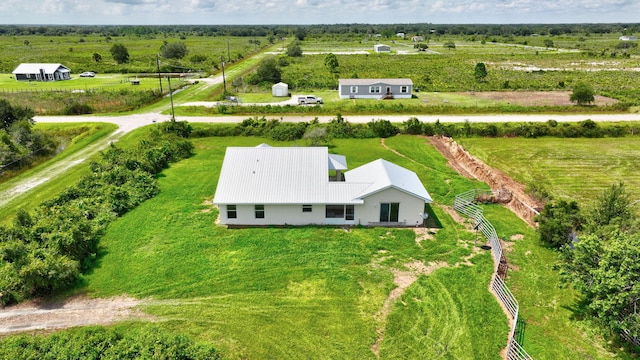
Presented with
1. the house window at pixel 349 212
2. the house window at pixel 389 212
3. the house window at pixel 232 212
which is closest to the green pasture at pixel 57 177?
the house window at pixel 232 212

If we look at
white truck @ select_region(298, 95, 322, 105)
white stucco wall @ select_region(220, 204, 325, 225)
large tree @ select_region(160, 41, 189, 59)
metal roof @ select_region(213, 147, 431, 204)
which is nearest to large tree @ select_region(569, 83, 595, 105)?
white truck @ select_region(298, 95, 322, 105)

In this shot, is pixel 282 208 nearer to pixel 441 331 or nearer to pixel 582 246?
pixel 441 331

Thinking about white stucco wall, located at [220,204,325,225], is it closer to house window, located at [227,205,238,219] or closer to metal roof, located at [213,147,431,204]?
house window, located at [227,205,238,219]

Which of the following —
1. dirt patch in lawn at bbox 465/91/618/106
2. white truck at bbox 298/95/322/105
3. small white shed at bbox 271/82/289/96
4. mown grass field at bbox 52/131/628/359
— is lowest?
mown grass field at bbox 52/131/628/359

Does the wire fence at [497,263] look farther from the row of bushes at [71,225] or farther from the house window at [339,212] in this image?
the row of bushes at [71,225]

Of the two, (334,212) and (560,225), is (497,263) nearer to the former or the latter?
(560,225)

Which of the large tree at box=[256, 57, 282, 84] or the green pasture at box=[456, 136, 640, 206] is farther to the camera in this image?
the large tree at box=[256, 57, 282, 84]

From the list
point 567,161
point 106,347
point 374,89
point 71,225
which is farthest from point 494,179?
point 374,89
